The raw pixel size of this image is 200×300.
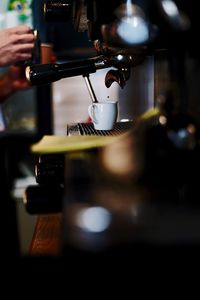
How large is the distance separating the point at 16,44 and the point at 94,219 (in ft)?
4.31

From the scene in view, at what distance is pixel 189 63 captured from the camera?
0.65 m

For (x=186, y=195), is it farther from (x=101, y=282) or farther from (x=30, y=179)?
(x=30, y=179)

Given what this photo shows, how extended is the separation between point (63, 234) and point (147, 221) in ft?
0.34

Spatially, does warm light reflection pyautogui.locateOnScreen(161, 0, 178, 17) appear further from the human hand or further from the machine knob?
the human hand

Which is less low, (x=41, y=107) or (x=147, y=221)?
(x=147, y=221)

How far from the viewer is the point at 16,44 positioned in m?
1.77

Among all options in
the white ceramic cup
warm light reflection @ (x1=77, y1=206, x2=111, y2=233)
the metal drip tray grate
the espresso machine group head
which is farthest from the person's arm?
warm light reflection @ (x1=77, y1=206, x2=111, y2=233)

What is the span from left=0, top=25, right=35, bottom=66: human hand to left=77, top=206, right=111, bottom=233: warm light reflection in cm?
123

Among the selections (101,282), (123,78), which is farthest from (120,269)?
(123,78)

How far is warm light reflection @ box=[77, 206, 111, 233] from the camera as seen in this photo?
0.55 m

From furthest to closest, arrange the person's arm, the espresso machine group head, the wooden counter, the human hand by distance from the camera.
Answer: the person's arm, the human hand, the wooden counter, the espresso machine group head

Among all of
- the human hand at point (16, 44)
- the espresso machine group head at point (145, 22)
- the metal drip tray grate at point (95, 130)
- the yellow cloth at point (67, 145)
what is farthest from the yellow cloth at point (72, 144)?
the human hand at point (16, 44)

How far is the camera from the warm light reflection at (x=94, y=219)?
0.55 metres

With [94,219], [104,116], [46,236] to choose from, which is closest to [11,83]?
[104,116]
